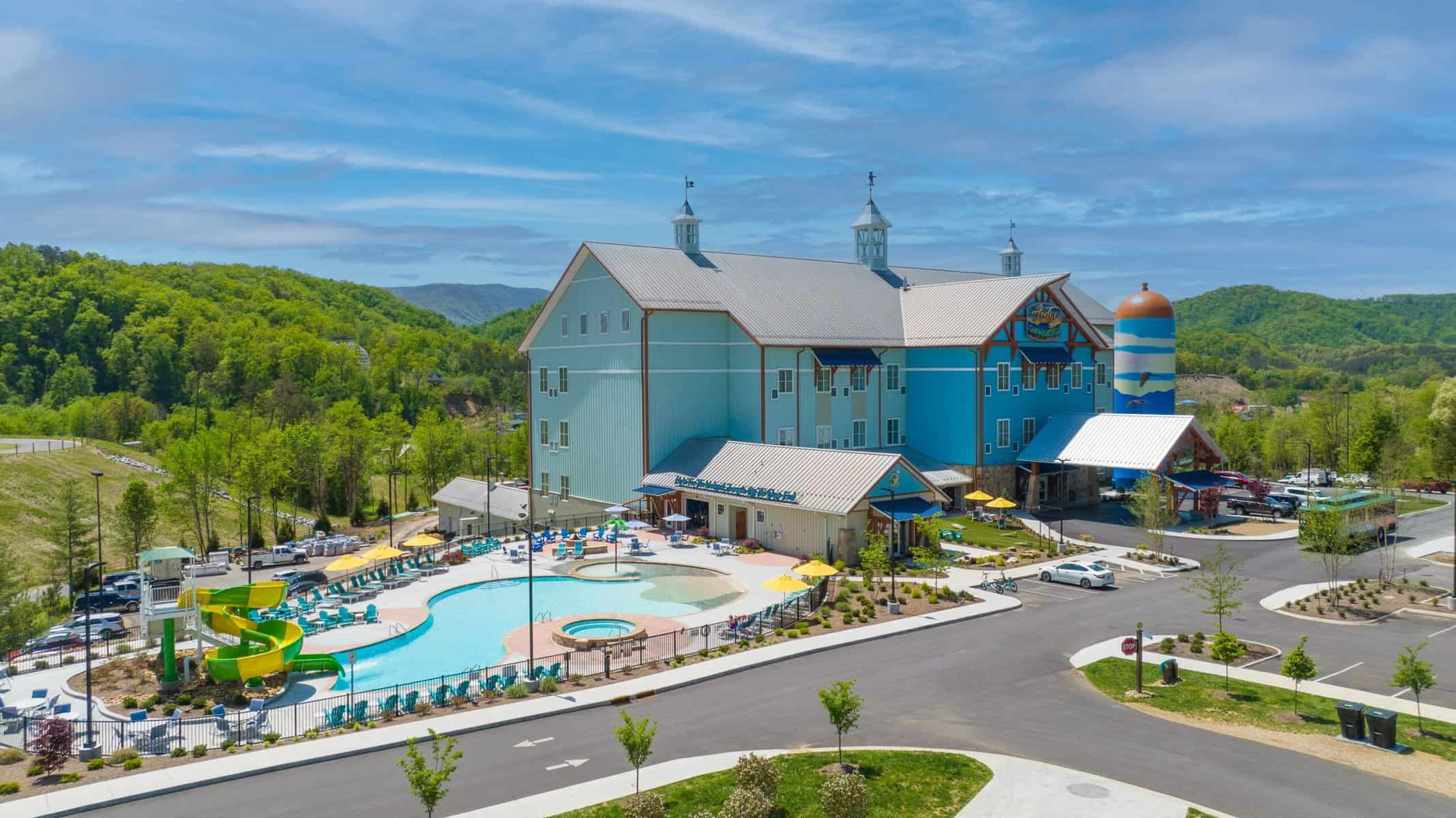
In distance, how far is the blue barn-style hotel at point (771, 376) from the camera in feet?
176

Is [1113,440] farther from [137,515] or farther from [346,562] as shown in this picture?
[137,515]

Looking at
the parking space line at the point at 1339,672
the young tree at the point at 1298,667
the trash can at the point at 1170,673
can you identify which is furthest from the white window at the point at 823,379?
the young tree at the point at 1298,667

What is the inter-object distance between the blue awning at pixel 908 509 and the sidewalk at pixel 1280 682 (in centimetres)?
1296

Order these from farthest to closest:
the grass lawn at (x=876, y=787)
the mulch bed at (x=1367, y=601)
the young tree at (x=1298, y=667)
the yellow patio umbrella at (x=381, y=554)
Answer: the yellow patio umbrella at (x=381, y=554) → the mulch bed at (x=1367, y=601) → the young tree at (x=1298, y=667) → the grass lawn at (x=876, y=787)

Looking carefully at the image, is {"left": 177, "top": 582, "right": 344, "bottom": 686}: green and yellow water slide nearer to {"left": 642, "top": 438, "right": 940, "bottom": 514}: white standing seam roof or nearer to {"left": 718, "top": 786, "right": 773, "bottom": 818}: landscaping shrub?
{"left": 718, "top": 786, "right": 773, "bottom": 818}: landscaping shrub

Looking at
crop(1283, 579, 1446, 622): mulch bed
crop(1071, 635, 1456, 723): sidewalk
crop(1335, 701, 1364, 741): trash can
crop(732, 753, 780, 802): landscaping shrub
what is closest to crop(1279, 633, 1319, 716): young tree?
crop(1071, 635, 1456, 723): sidewalk

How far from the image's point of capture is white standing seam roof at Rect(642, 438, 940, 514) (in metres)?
43.0

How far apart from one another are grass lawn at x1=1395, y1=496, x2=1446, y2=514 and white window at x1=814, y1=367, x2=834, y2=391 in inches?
1482

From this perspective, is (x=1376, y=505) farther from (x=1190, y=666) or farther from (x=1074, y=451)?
(x=1190, y=666)

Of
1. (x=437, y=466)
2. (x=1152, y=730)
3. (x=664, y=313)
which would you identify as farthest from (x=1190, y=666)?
(x=437, y=466)

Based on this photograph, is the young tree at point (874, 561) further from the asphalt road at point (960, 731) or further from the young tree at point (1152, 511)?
the young tree at point (1152, 511)

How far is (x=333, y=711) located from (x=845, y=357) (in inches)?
1583

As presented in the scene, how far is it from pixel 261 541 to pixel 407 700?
49.6 metres

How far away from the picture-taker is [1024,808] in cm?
1764
